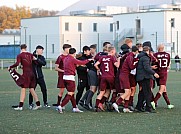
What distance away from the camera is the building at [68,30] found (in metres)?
70.4

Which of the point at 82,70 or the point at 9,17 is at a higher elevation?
the point at 9,17

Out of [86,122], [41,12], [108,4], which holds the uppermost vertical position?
[41,12]

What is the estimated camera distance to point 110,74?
47.1 feet

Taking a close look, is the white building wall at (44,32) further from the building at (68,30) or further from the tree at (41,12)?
the tree at (41,12)

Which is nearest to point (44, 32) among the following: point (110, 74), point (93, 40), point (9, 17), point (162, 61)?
point (93, 40)

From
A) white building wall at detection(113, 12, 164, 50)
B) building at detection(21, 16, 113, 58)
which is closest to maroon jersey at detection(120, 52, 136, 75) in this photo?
white building wall at detection(113, 12, 164, 50)

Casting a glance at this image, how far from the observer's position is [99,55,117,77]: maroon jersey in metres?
14.2

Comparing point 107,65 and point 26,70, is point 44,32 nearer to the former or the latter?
point 26,70

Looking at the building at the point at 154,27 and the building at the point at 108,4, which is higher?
the building at the point at 108,4

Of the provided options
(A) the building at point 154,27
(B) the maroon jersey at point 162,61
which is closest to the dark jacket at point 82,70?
(B) the maroon jersey at point 162,61

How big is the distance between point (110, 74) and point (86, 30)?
60944 millimetres

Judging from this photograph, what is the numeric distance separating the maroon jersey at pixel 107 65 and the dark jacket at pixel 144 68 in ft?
2.14

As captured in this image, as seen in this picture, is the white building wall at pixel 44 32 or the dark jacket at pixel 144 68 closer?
the dark jacket at pixel 144 68

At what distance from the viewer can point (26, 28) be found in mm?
77125
